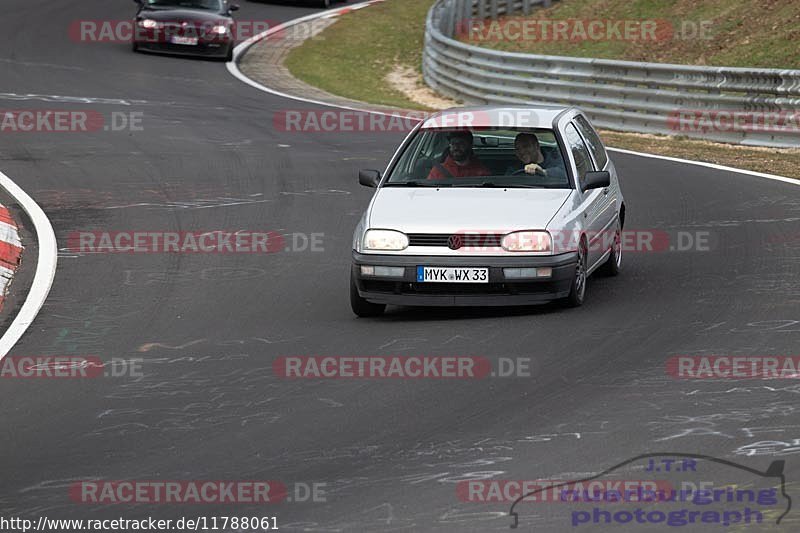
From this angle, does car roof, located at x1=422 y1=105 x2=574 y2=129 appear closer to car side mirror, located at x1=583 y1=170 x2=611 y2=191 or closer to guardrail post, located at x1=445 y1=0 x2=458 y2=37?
car side mirror, located at x1=583 y1=170 x2=611 y2=191

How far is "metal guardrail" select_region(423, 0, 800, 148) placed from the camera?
67.9 ft

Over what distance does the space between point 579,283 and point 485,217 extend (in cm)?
88

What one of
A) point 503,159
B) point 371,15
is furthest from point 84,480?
point 371,15

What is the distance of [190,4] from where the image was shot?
104ft

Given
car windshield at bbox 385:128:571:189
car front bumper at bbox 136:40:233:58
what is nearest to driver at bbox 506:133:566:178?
car windshield at bbox 385:128:571:189

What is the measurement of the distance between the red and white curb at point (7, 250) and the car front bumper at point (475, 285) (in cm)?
295

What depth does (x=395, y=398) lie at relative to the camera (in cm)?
841

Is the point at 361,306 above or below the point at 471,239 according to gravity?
below

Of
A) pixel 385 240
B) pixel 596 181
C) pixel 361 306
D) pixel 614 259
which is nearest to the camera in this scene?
pixel 385 240

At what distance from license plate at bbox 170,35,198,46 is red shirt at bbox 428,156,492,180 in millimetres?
19978

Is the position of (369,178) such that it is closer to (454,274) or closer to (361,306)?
(361,306)

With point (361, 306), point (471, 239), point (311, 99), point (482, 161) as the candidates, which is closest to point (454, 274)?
point (471, 239)

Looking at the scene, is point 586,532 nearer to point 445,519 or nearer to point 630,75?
point 445,519

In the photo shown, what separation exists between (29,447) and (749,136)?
15.1 m
